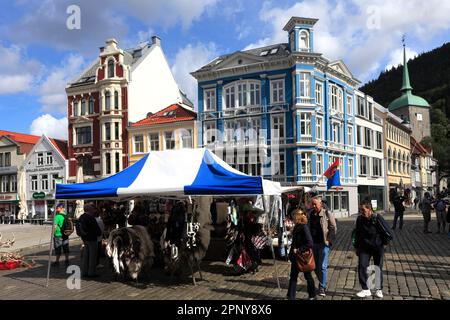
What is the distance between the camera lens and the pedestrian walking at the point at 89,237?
10.5 meters

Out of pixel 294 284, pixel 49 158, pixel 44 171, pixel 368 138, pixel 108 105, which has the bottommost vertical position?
pixel 294 284

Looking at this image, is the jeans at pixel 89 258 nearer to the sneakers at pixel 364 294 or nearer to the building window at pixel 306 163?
the sneakers at pixel 364 294

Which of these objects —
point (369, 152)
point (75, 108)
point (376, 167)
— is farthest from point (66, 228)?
point (376, 167)

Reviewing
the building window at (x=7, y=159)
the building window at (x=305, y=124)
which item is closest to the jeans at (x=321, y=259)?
the building window at (x=305, y=124)

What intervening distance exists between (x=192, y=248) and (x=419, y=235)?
497 inches

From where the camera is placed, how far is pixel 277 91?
1505 inches

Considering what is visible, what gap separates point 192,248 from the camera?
9.83 meters

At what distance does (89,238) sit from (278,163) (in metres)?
28.4

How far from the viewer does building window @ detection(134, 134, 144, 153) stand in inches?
1681

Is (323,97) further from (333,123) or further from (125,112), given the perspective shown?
(125,112)

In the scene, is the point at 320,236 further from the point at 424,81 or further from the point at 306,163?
the point at 424,81

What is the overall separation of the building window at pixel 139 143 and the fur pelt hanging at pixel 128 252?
1305 inches

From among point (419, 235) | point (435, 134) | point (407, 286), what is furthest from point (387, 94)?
point (407, 286)
